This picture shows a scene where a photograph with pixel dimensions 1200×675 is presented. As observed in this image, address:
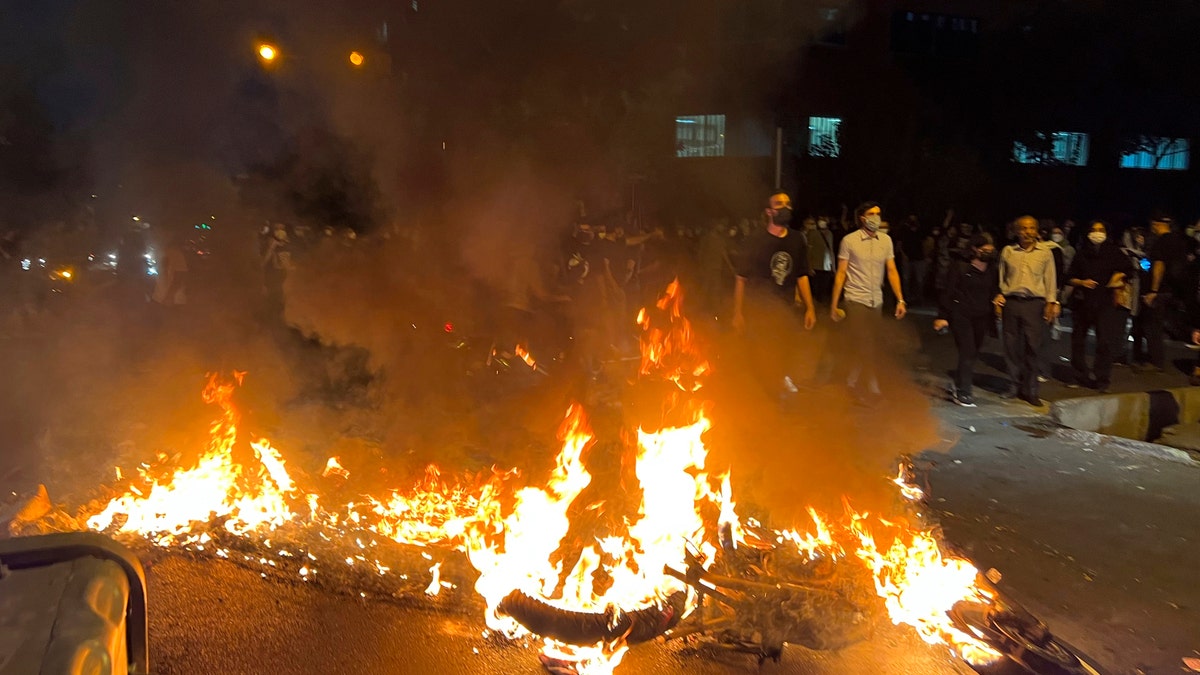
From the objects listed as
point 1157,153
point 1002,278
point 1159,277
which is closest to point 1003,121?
point 1157,153

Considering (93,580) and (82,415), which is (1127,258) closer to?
(93,580)

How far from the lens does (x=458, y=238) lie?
6.32m

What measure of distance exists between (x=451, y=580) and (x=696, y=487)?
1.09m

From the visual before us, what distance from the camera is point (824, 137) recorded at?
17734 millimetres

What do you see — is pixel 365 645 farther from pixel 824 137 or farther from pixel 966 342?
pixel 824 137

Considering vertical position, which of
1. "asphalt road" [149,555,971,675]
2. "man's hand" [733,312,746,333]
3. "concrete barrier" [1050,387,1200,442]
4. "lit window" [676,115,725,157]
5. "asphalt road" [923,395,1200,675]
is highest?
"lit window" [676,115,725,157]

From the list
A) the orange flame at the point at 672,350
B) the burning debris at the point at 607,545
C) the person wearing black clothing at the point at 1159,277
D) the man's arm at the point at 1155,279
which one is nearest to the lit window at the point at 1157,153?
the person wearing black clothing at the point at 1159,277

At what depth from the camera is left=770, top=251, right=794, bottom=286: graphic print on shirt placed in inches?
241

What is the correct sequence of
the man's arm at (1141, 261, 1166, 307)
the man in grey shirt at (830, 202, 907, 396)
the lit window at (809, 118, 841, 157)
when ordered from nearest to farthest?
the man in grey shirt at (830, 202, 907, 396)
the man's arm at (1141, 261, 1166, 307)
the lit window at (809, 118, 841, 157)

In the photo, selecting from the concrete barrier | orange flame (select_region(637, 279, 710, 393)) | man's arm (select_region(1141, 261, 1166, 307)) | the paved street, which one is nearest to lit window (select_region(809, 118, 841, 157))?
man's arm (select_region(1141, 261, 1166, 307))

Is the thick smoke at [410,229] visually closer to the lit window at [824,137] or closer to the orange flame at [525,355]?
the orange flame at [525,355]

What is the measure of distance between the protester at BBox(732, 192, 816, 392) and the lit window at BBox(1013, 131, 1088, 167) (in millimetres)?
18500

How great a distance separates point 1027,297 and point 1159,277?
8.34 feet

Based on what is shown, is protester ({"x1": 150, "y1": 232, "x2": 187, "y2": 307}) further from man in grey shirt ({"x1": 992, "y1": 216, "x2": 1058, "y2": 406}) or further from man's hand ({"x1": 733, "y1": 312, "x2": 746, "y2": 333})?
man in grey shirt ({"x1": 992, "y1": 216, "x2": 1058, "y2": 406})
